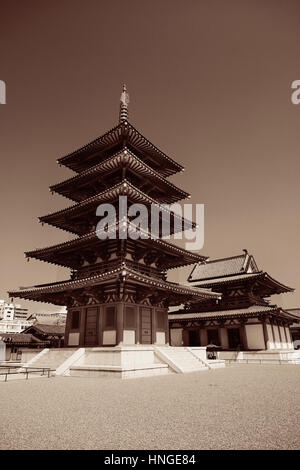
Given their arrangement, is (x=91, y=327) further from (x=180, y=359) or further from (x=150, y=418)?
(x=150, y=418)

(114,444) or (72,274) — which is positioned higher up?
(72,274)

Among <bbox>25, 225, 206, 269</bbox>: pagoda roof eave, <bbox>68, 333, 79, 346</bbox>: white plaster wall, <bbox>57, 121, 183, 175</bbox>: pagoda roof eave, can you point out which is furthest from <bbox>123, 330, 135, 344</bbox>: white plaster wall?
<bbox>57, 121, 183, 175</bbox>: pagoda roof eave

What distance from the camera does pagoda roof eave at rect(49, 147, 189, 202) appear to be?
20016 millimetres

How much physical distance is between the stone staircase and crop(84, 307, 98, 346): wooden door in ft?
13.3

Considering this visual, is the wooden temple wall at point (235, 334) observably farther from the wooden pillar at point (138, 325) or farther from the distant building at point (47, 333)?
the distant building at point (47, 333)

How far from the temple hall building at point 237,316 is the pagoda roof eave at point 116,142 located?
596 inches

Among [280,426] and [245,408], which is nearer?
[280,426]

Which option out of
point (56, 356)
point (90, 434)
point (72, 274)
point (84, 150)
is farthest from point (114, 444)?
point (84, 150)

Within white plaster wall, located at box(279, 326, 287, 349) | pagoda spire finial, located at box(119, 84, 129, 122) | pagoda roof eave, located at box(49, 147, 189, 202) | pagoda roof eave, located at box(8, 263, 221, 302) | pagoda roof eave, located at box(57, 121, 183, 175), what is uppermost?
pagoda spire finial, located at box(119, 84, 129, 122)

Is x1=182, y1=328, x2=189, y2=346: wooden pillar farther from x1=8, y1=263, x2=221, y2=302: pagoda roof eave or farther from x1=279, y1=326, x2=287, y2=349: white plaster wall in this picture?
x1=8, y1=263, x2=221, y2=302: pagoda roof eave
